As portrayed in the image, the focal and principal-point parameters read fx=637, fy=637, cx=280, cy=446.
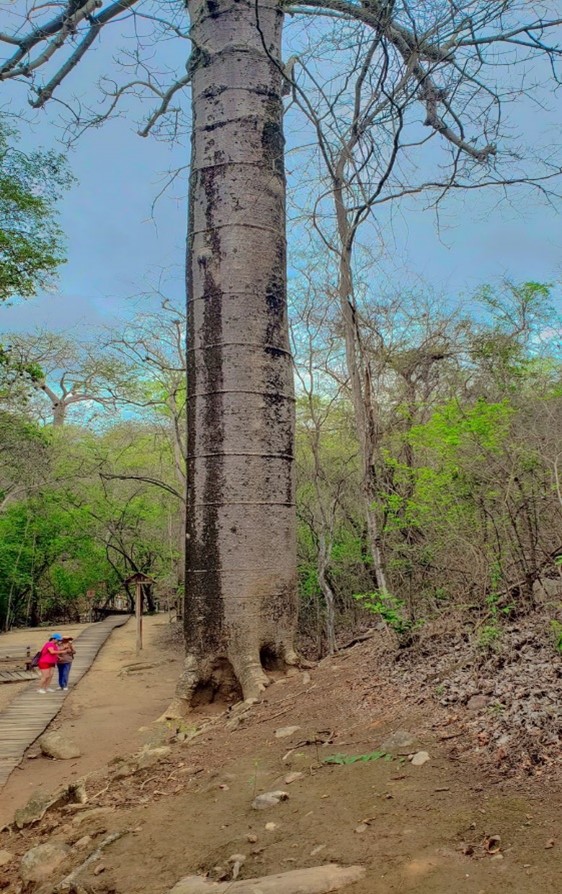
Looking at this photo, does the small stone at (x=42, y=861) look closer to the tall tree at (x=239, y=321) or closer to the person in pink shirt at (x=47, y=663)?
the tall tree at (x=239, y=321)

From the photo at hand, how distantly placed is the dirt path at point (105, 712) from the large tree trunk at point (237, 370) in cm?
86

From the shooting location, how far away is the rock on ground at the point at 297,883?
1533 millimetres

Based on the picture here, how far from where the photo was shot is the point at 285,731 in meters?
2.86

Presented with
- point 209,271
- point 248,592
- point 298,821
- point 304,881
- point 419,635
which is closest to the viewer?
point 304,881

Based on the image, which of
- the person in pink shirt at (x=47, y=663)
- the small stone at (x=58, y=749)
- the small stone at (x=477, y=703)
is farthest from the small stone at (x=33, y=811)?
the person in pink shirt at (x=47, y=663)

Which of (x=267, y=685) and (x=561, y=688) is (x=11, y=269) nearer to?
(x=267, y=685)

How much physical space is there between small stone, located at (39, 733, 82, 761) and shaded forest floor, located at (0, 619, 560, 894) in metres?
1.73

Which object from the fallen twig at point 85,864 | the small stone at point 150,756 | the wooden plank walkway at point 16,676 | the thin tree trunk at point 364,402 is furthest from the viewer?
the wooden plank walkway at point 16,676

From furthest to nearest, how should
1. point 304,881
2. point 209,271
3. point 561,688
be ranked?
point 209,271 < point 561,688 < point 304,881

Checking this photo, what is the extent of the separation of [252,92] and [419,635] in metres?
3.70

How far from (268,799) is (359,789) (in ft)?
1.03

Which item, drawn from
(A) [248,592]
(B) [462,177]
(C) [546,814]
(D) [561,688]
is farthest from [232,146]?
(C) [546,814]

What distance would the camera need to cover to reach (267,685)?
3.73 metres

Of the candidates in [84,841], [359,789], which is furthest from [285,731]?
[84,841]
